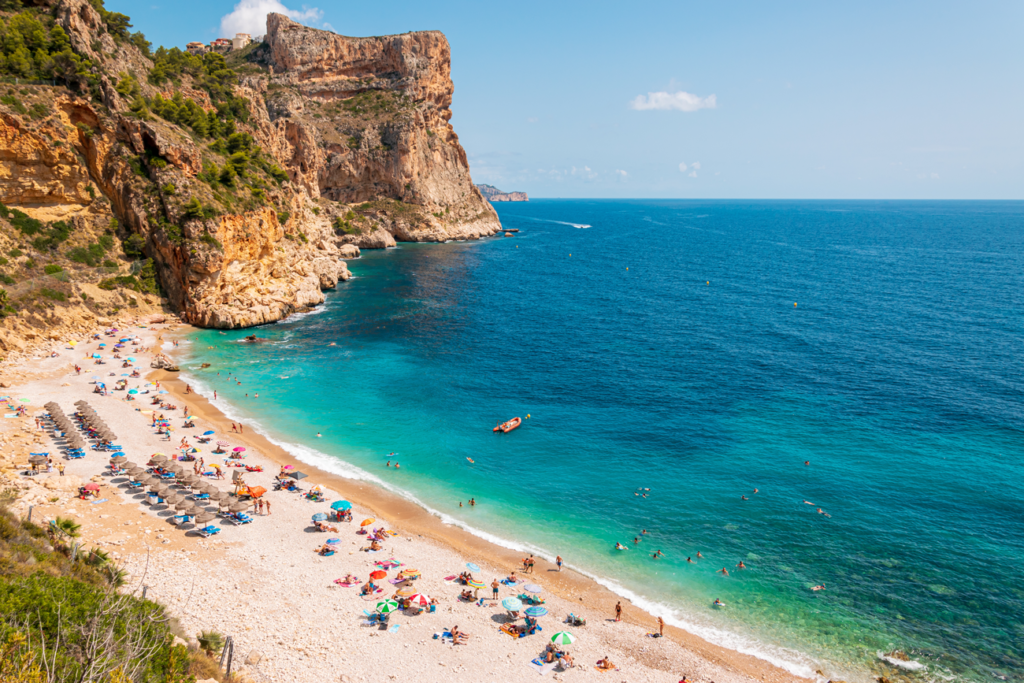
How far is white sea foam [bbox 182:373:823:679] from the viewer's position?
2514cm

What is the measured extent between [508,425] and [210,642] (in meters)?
26.7

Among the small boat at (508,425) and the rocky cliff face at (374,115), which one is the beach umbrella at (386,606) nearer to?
the small boat at (508,425)

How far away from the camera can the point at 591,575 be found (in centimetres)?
3025

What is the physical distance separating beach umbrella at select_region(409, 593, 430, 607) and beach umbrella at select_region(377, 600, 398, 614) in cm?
93

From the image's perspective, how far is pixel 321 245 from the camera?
325ft

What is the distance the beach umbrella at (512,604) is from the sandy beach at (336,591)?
788 millimetres

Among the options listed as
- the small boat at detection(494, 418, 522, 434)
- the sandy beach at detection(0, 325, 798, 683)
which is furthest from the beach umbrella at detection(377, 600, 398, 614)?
the small boat at detection(494, 418, 522, 434)

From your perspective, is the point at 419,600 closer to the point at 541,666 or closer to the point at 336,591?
the point at 336,591

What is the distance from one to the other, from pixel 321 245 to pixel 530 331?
157 feet

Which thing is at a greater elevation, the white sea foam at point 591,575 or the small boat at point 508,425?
the small boat at point 508,425

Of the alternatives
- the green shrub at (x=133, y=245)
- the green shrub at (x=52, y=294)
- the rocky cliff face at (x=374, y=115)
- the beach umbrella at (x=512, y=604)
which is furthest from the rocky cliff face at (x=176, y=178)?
the beach umbrella at (x=512, y=604)

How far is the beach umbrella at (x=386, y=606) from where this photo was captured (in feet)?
83.6

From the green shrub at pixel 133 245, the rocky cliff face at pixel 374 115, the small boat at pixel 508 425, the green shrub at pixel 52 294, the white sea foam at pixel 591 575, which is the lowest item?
the white sea foam at pixel 591 575

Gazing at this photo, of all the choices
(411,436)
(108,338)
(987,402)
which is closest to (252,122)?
(108,338)
